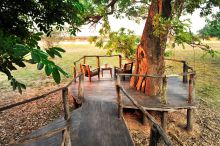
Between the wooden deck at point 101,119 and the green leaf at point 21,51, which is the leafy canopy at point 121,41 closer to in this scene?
the wooden deck at point 101,119

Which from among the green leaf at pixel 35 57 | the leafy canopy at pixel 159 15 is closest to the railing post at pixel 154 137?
the green leaf at pixel 35 57

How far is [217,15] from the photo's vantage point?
11.6 meters

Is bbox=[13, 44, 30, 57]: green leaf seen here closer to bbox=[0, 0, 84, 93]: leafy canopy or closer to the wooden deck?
bbox=[0, 0, 84, 93]: leafy canopy

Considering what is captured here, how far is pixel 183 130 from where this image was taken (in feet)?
35.0

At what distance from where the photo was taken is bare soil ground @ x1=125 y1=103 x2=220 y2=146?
9638 millimetres

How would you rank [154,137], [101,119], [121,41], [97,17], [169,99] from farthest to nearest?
[121,41] → [97,17] → [169,99] → [101,119] → [154,137]

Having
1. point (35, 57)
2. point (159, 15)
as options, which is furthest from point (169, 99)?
point (35, 57)

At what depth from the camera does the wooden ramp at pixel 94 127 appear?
6.20m

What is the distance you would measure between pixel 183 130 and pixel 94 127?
15.8 feet

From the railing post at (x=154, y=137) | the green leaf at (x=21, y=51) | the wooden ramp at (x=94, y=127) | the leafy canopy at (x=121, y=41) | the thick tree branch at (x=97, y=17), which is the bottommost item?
the wooden ramp at (x=94, y=127)

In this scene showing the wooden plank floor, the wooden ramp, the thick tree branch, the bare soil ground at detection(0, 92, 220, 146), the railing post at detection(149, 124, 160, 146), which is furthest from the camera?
the thick tree branch

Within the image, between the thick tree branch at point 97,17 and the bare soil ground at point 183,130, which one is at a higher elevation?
the thick tree branch at point 97,17

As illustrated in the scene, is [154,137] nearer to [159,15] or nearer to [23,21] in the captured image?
[23,21]

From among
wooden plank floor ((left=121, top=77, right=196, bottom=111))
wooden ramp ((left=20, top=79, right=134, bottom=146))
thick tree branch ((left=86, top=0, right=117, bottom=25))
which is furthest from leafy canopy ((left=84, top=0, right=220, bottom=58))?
wooden ramp ((left=20, top=79, right=134, bottom=146))
